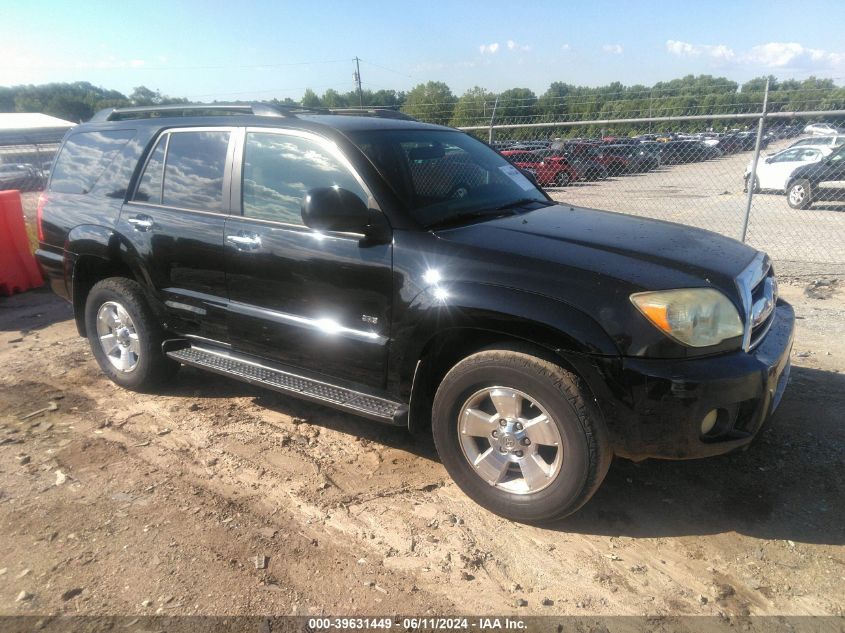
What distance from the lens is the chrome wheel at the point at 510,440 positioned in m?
2.77

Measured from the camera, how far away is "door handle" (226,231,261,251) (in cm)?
351

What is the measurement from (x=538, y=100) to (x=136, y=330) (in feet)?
51.2

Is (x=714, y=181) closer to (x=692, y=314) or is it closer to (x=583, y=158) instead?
(x=583, y=158)

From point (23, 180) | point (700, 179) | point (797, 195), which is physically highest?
point (797, 195)

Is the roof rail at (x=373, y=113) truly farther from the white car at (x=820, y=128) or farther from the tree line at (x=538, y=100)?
the white car at (x=820, y=128)

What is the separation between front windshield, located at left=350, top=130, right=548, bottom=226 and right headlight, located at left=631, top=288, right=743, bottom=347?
1153 millimetres

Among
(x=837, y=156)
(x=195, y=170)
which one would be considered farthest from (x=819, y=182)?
(x=195, y=170)

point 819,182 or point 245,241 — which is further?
point 819,182

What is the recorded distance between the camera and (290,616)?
2377mm

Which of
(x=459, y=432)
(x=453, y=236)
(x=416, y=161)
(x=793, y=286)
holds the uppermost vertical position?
(x=416, y=161)

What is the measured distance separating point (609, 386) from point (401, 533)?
1.18 meters

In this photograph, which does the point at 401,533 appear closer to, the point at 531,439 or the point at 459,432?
the point at 459,432

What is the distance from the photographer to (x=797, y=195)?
14414 mm

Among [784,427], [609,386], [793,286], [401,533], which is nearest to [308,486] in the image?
[401,533]
